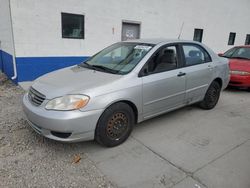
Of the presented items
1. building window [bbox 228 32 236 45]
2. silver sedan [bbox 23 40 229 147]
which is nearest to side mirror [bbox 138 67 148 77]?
silver sedan [bbox 23 40 229 147]

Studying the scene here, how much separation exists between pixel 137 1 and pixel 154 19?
44.7 inches

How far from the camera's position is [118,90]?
2.86 m

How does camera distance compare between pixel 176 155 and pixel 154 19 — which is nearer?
pixel 176 155

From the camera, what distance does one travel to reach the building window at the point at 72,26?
662 centimetres

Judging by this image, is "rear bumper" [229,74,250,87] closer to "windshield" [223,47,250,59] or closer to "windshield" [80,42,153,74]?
"windshield" [223,47,250,59]

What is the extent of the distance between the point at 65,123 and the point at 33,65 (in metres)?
4.37

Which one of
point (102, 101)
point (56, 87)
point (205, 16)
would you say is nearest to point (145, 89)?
point (102, 101)

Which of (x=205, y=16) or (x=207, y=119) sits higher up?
(x=205, y=16)

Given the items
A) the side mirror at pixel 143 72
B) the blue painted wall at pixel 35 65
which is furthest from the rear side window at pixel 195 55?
the blue painted wall at pixel 35 65

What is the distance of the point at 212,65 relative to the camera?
4348mm

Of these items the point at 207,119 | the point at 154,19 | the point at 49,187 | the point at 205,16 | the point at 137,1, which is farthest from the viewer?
the point at 205,16

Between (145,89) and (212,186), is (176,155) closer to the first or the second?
(212,186)

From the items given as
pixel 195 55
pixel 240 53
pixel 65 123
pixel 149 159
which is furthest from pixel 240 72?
pixel 65 123

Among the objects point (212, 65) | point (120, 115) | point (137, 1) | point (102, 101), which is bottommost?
point (120, 115)
